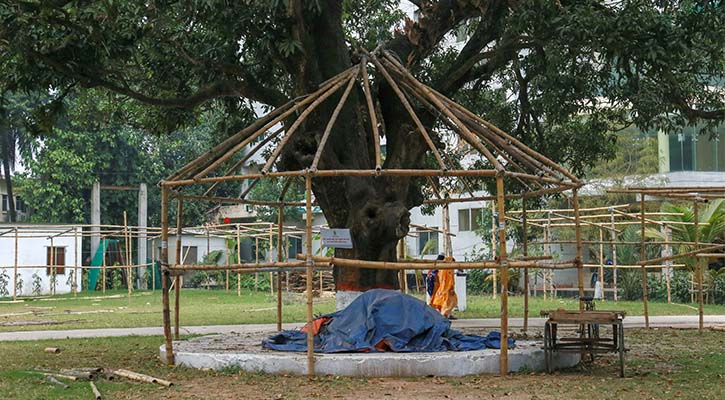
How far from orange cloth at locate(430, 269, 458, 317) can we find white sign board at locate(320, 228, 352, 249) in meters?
8.55

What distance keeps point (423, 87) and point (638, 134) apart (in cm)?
2313

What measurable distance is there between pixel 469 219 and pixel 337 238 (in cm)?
2592

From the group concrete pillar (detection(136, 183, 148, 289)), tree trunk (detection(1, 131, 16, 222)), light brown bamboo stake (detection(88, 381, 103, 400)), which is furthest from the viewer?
tree trunk (detection(1, 131, 16, 222))

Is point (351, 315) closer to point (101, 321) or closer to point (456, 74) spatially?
point (456, 74)

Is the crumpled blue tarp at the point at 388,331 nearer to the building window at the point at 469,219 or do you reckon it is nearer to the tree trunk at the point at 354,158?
the tree trunk at the point at 354,158

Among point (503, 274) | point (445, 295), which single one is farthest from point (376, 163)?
point (445, 295)

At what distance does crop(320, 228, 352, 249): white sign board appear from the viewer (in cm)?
1230

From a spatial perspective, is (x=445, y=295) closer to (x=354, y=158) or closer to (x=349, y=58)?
(x=354, y=158)

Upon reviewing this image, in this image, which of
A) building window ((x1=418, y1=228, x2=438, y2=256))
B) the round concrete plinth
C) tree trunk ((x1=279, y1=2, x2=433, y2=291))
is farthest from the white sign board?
building window ((x1=418, y1=228, x2=438, y2=256))

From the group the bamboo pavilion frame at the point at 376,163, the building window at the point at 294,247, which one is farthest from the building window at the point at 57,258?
the bamboo pavilion frame at the point at 376,163

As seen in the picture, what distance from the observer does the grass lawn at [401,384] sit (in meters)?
10.1

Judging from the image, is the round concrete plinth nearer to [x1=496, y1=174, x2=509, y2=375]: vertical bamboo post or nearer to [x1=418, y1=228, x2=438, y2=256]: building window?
[x1=496, y1=174, x2=509, y2=375]: vertical bamboo post

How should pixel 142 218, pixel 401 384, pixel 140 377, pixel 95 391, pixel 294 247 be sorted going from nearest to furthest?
pixel 95 391 < pixel 401 384 < pixel 140 377 < pixel 142 218 < pixel 294 247

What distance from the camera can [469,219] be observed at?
3788cm
